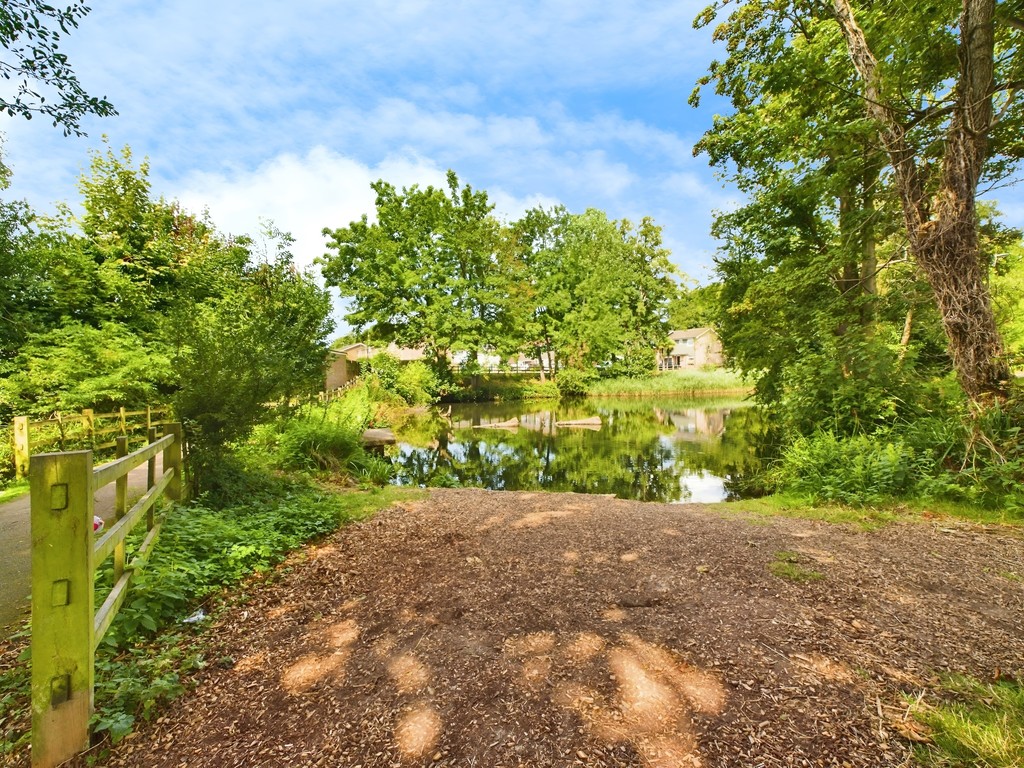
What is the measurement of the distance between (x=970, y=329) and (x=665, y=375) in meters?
34.8

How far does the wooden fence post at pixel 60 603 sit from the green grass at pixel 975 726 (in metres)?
3.51

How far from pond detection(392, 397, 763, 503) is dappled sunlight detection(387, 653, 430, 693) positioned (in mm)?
7271

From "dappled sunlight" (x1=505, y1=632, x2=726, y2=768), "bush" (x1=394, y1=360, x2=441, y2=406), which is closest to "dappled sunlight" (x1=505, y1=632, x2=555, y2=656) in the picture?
"dappled sunlight" (x1=505, y1=632, x2=726, y2=768)

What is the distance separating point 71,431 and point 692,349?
2229 inches

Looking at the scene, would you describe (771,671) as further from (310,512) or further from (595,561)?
(310,512)

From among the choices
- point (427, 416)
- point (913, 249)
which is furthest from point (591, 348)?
point (913, 249)

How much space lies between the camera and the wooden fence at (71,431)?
25.1 ft

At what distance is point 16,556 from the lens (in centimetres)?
418

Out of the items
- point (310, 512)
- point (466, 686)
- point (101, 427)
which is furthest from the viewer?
point (101, 427)

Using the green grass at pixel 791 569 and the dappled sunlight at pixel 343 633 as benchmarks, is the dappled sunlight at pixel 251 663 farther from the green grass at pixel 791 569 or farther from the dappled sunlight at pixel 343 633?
the green grass at pixel 791 569

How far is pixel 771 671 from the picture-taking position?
2.37 meters

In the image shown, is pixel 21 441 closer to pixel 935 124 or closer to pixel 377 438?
pixel 377 438

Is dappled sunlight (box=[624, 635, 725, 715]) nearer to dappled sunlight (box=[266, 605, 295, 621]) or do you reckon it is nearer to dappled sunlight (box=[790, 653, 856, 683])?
dappled sunlight (box=[790, 653, 856, 683])

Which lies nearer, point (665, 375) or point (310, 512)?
point (310, 512)
